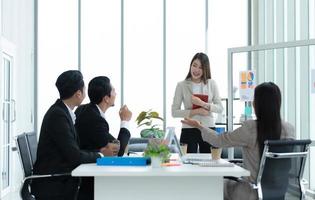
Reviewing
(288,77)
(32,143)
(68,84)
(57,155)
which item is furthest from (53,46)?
(57,155)

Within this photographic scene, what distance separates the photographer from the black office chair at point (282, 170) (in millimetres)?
2553

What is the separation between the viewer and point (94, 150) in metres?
2.89

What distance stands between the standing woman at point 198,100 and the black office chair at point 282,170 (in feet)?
3.65

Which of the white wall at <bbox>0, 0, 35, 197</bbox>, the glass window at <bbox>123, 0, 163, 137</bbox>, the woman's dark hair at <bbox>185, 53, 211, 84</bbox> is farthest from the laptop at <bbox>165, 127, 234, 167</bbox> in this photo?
the glass window at <bbox>123, 0, 163, 137</bbox>

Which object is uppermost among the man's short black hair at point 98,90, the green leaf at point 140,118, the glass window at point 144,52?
the glass window at point 144,52

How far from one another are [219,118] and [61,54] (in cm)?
292

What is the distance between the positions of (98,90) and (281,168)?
121 cm

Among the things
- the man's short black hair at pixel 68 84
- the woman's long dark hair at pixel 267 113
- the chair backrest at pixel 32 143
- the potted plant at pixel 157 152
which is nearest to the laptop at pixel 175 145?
the potted plant at pixel 157 152

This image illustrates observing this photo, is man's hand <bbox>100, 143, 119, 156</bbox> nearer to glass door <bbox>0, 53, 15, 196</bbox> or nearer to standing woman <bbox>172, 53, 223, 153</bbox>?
standing woman <bbox>172, 53, 223, 153</bbox>

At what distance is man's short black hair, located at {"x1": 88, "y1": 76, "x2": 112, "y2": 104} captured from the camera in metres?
2.99

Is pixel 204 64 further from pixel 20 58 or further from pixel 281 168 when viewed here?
pixel 20 58

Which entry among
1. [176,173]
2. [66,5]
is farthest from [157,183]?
[66,5]

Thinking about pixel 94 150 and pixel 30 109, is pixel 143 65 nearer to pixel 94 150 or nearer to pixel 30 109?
pixel 30 109

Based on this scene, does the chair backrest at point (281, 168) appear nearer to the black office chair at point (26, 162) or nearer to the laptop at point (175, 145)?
the laptop at point (175, 145)
